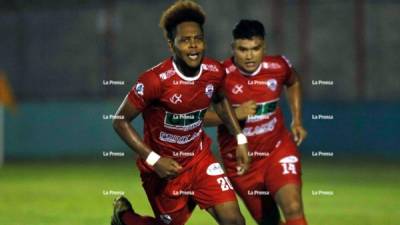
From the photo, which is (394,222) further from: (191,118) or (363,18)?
(363,18)

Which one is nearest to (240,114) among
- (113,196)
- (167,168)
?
(167,168)

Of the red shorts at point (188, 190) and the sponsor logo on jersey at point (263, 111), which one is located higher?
the sponsor logo on jersey at point (263, 111)

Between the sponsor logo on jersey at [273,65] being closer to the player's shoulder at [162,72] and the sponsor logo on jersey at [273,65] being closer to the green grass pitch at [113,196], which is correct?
the player's shoulder at [162,72]

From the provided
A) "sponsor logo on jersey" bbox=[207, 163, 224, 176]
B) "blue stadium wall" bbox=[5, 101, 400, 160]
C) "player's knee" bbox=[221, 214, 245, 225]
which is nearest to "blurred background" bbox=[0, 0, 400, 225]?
"blue stadium wall" bbox=[5, 101, 400, 160]

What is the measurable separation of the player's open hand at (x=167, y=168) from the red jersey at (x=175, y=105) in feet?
1.50

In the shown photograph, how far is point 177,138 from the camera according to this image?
8.52 m

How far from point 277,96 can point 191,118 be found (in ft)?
4.61

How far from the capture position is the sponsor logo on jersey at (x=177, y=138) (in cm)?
852

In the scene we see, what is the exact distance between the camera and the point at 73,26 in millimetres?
25844

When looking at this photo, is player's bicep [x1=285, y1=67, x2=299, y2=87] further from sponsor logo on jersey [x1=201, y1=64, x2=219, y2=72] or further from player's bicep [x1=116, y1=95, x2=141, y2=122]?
player's bicep [x1=116, y1=95, x2=141, y2=122]

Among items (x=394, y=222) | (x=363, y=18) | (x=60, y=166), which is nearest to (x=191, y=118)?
(x=394, y=222)

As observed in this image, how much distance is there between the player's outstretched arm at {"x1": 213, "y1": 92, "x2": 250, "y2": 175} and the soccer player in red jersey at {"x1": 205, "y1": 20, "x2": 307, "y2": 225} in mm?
327

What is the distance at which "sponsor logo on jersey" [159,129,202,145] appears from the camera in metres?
8.52

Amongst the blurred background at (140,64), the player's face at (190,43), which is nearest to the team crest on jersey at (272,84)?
the player's face at (190,43)
